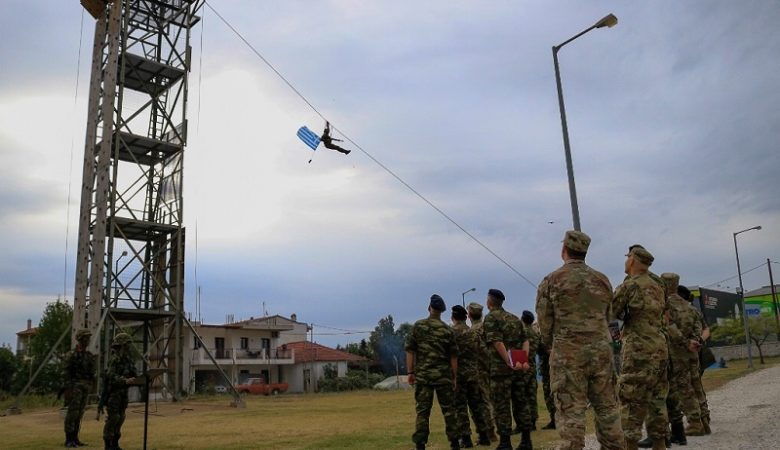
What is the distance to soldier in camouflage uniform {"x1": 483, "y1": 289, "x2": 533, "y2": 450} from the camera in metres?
7.52

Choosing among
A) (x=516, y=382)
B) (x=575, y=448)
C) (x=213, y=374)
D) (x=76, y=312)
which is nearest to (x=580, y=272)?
(x=575, y=448)

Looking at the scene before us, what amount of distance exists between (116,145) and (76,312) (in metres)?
5.63

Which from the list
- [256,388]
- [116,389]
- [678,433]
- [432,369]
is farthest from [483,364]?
[256,388]

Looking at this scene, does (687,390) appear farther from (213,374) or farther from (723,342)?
(723,342)

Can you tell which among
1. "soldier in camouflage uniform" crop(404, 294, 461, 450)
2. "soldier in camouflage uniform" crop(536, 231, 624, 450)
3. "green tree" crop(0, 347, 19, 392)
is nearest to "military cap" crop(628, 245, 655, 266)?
"soldier in camouflage uniform" crop(536, 231, 624, 450)

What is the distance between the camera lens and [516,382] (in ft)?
26.1

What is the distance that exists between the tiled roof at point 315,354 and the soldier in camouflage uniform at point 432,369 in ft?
162

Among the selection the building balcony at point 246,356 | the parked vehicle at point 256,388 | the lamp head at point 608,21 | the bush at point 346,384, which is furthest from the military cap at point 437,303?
the building balcony at point 246,356

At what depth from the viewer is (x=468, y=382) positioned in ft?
27.2

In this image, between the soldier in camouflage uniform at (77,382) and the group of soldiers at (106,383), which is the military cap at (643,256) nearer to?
the group of soldiers at (106,383)

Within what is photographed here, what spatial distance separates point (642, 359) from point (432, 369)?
2.33 meters

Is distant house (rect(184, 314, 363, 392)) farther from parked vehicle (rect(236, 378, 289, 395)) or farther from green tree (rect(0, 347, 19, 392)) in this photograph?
green tree (rect(0, 347, 19, 392))

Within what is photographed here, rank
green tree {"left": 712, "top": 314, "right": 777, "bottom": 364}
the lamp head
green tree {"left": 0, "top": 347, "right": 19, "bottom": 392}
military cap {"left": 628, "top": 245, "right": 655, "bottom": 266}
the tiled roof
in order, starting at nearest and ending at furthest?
military cap {"left": 628, "top": 245, "right": 655, "bottom": 266} → the lamp head → green tree {"left": 712, "top": 314, "right": 777, "bottom": 364} → green tree {"left": 0, "top": 347, "right": 19, "bottom": 392} → the tiled roof

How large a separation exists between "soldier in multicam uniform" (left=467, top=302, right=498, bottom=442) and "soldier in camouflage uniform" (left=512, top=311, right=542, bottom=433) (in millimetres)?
366
